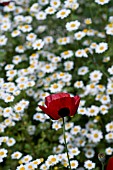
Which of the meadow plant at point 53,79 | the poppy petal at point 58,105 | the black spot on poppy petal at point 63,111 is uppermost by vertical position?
the meadow plant at point 53,79

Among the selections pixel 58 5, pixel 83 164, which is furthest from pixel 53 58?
pixel 83 164

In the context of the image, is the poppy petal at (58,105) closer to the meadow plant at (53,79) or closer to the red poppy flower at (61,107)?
the red poppy flower at (61,107)

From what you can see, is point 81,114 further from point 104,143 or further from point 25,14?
point 25,14

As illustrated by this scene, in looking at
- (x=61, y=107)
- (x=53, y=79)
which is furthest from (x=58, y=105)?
(x=53, y=79)

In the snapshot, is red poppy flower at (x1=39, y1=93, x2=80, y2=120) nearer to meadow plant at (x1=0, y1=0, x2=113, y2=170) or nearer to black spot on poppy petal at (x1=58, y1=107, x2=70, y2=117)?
black spot on poppy petal at (x1=58, y1=107, x2=70, y2=117)

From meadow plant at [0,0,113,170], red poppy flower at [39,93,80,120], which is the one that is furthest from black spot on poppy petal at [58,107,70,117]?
meadow plant at [0,0,113,170]

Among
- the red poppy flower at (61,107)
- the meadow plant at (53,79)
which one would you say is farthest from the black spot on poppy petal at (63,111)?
the meadow plant at (53,79)

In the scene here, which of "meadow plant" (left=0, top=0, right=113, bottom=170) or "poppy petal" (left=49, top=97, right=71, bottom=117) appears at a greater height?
"meadow plant" (left=0, top=0, right=113, bottom=170)

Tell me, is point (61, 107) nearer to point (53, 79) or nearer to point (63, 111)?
point (63, 111)

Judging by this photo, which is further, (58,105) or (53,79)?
(53,79)

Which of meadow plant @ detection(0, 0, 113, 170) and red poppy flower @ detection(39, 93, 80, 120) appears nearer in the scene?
red poppy flower @ detection(39, 93, 80, 120)

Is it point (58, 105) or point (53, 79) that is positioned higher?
point (53, 79)

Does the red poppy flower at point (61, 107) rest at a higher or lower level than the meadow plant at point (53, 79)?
lower
